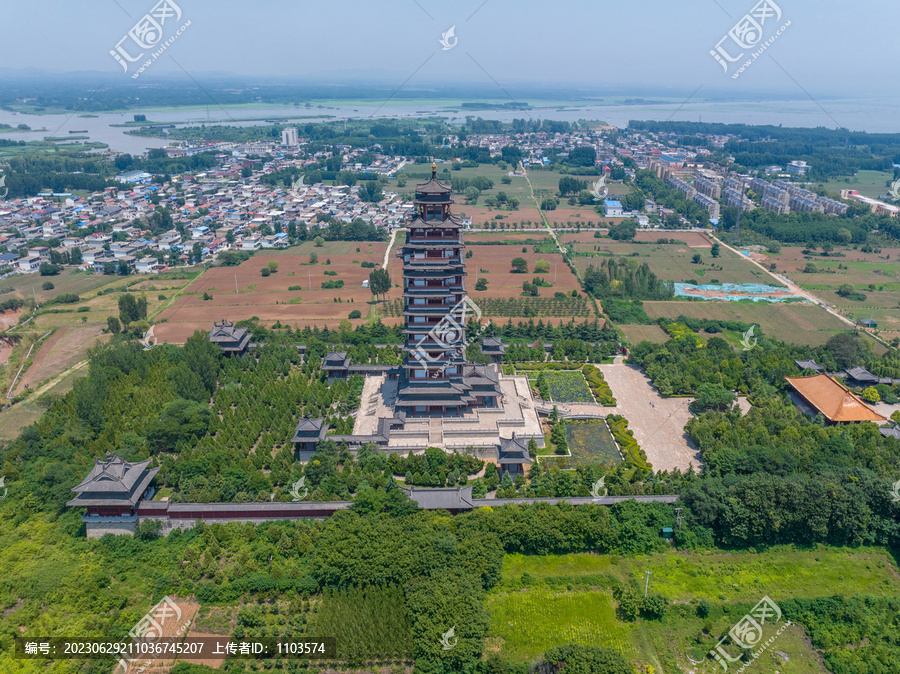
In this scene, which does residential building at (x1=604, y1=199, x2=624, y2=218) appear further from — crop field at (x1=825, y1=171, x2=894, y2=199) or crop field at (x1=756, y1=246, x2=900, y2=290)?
crop field at (x1=825, y1=171, x2=894, y2=199)

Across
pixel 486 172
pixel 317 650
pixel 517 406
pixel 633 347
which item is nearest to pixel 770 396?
pixel 633 347

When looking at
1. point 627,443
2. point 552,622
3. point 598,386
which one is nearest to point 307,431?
point 552,622

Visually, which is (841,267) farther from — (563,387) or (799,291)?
(563,387)

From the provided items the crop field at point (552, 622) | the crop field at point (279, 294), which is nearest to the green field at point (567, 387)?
the crop field at point (552, 622)

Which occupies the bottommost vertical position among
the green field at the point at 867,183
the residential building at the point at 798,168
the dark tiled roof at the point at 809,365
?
the dark tiled roof at the point at 809,365

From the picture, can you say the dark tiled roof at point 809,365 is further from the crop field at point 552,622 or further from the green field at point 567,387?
the crop field at point 552,622
